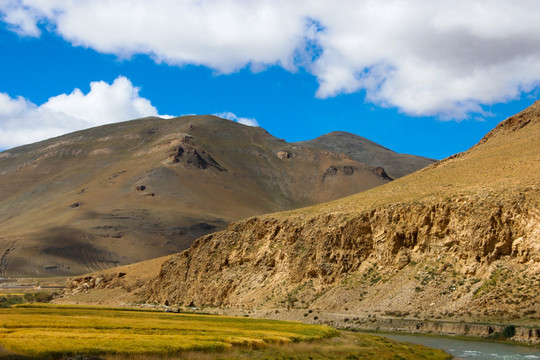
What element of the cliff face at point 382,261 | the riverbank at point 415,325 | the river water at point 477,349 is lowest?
the river water at point 477,349

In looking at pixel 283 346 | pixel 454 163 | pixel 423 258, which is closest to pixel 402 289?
pixel 423 258

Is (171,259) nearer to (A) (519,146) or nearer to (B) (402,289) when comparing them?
(B) (402,289)

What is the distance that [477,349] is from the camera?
4347 cm

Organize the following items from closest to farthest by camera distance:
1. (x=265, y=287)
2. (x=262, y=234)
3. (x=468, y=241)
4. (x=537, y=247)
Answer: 1. (x=537, y=247)
2. (x=468, y=241)
3. (x=265, y=287)
4. (x=262, y=234)

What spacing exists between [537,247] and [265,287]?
34.8 meters

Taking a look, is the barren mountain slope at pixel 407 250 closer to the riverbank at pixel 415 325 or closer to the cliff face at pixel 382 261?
the cliff face at pixel 382 261

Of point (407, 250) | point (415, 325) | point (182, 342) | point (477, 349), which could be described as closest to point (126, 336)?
point (182, 342)

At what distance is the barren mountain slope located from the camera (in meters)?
57.6

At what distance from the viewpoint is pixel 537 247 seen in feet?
184

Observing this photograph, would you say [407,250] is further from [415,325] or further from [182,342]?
[182,342]

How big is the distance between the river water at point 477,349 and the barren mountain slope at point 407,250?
19.4 feet

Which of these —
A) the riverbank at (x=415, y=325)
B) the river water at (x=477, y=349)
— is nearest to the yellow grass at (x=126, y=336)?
the river water at (x=477, y=349)

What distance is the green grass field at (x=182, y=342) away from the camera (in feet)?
90.7

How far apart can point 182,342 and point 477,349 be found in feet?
73.4
